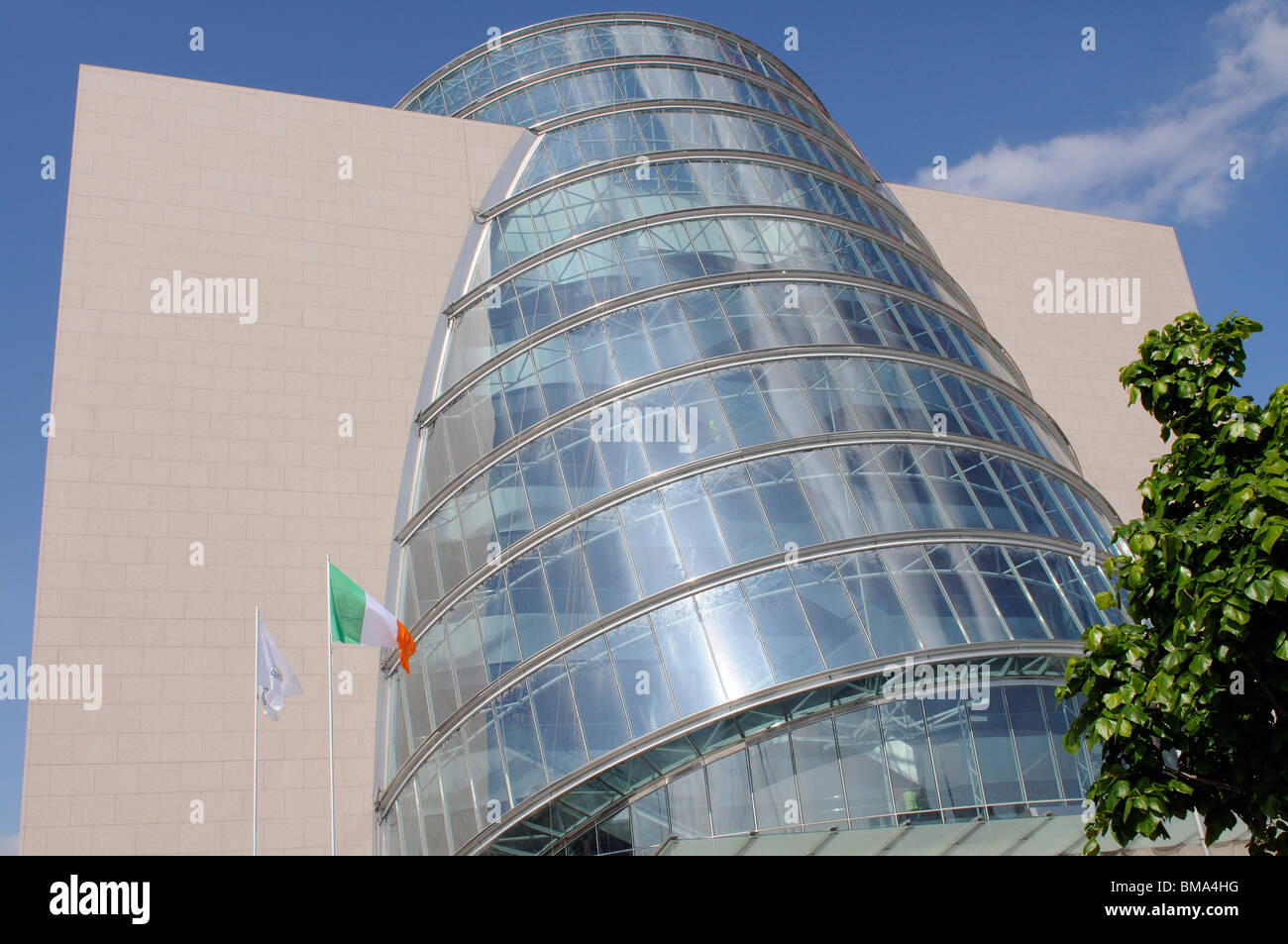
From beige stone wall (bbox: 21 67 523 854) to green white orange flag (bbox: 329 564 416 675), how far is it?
4.69 m

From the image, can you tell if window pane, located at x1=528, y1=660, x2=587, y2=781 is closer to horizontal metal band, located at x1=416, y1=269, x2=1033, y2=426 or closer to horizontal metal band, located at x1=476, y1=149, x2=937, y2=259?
horizontal metal band, located at x1=416, y1=269, x2=1033, y2=426

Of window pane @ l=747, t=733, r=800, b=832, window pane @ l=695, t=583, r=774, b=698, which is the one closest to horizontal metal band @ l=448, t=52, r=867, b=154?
window pane @ l=695, t=583, r=774, b=698

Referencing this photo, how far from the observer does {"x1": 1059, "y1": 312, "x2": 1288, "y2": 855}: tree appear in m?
9.06

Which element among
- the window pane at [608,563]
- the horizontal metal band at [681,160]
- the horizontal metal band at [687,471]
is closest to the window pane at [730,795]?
the window pane at [608,563]

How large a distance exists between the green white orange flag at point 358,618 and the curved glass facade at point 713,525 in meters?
1.54

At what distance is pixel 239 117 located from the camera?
2791 cm

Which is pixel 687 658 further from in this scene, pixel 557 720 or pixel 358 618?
pixel 358 618

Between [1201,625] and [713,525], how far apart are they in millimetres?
9646

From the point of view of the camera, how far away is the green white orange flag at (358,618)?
1831 centimetres

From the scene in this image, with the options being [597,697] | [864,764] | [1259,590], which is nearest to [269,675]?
[597,697]

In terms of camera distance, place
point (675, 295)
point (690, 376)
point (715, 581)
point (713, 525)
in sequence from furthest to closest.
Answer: point (675, 295) → point (690, 376) → point (713, 525) → point (715, 581)

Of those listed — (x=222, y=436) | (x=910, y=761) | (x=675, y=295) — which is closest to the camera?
(x=910, y=761)

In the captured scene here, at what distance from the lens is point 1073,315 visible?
3519 centimetres

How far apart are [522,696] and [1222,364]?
447 inches
